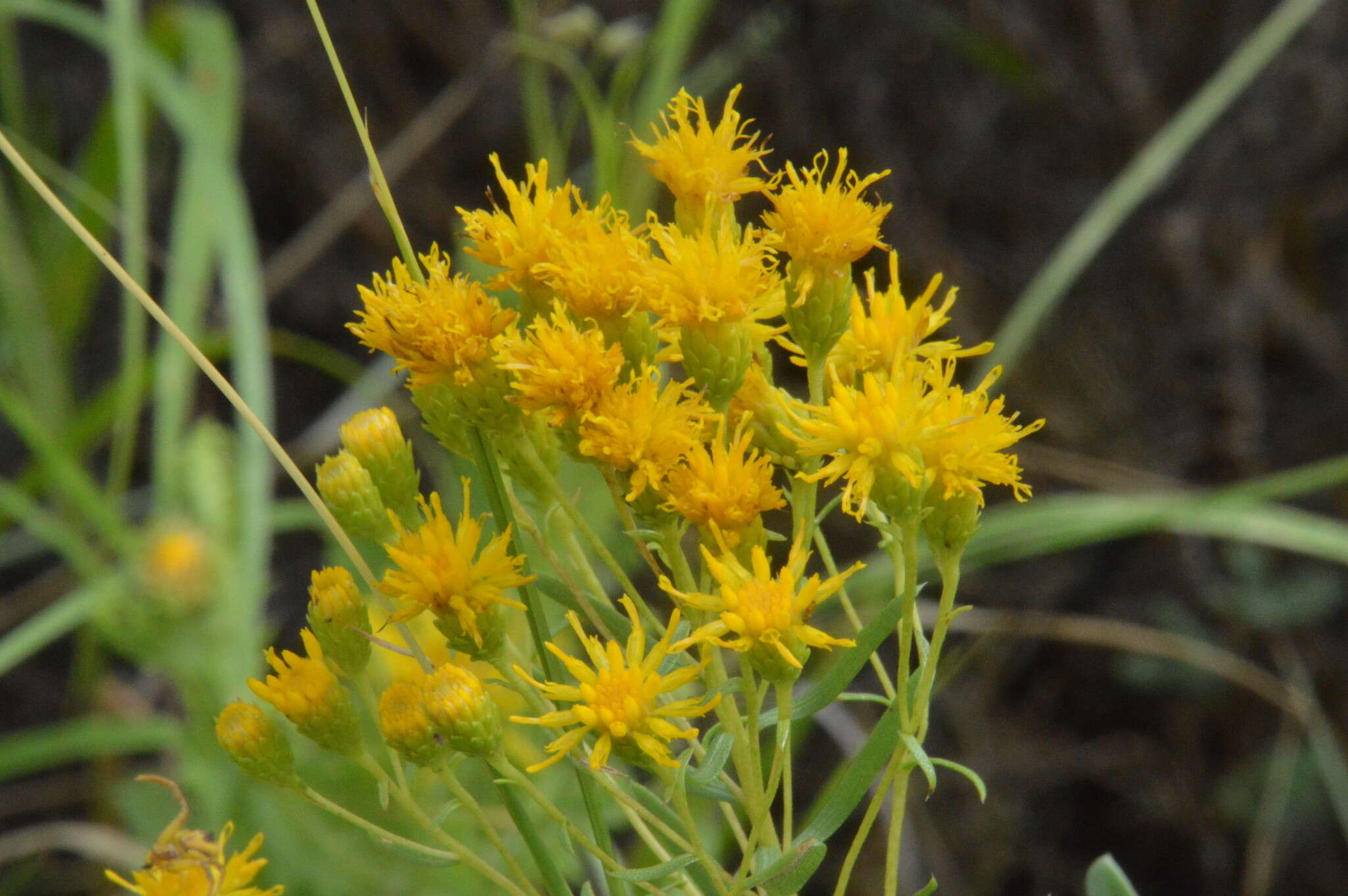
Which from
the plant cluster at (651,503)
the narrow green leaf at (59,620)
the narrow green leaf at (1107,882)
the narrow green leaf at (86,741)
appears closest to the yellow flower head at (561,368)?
the plant cluster at (651,503)

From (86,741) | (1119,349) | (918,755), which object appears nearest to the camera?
(918,755)

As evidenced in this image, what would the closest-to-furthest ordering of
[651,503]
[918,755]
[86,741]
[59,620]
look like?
1. [918,755]
2. [651,503]
3. [59,620]
4. [86,741]

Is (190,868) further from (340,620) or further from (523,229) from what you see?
(523,229)

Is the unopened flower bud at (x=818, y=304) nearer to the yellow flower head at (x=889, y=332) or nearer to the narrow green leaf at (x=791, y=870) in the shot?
the yellow flower head at (x=889, y=332)

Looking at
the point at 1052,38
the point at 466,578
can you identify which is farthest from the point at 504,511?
the point at 1052,38

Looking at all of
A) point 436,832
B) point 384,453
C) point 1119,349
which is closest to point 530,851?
point 436,832

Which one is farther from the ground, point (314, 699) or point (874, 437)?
point (874, 437)
